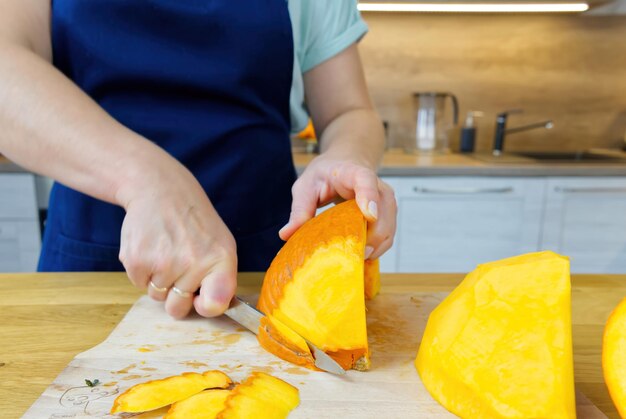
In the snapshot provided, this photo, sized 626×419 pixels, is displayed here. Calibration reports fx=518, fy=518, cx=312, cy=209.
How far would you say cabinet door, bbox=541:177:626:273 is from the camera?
198 centimetres

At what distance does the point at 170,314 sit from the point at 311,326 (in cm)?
22

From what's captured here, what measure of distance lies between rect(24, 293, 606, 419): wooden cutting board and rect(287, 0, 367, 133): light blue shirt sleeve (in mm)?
539

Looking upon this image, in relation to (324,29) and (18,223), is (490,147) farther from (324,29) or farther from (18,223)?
(18,223)

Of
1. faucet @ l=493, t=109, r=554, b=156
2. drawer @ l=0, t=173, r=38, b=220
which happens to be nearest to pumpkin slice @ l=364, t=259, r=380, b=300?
drawer @ l=0, t=173, r=38, b=220

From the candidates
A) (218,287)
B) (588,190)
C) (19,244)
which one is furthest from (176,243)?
(588,190)

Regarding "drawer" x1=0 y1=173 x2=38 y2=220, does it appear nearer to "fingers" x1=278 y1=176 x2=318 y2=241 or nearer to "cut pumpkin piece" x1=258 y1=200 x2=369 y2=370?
"fingers" x1=278 y1=176 x2=318 y2=241

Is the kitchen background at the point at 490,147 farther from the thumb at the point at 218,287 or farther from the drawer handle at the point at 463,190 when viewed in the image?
the thumb at the point at 218,287

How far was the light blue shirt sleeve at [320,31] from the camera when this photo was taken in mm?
1024

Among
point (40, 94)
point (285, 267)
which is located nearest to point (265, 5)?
point (40, 94)

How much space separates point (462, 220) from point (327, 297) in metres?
1.51

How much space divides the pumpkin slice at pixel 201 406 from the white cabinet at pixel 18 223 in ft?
5.51

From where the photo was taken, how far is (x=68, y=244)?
36.8 inches

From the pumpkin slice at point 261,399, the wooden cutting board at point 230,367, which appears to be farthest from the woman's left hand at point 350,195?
the pumpkin slice at point 261,399

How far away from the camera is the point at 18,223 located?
194 cm
